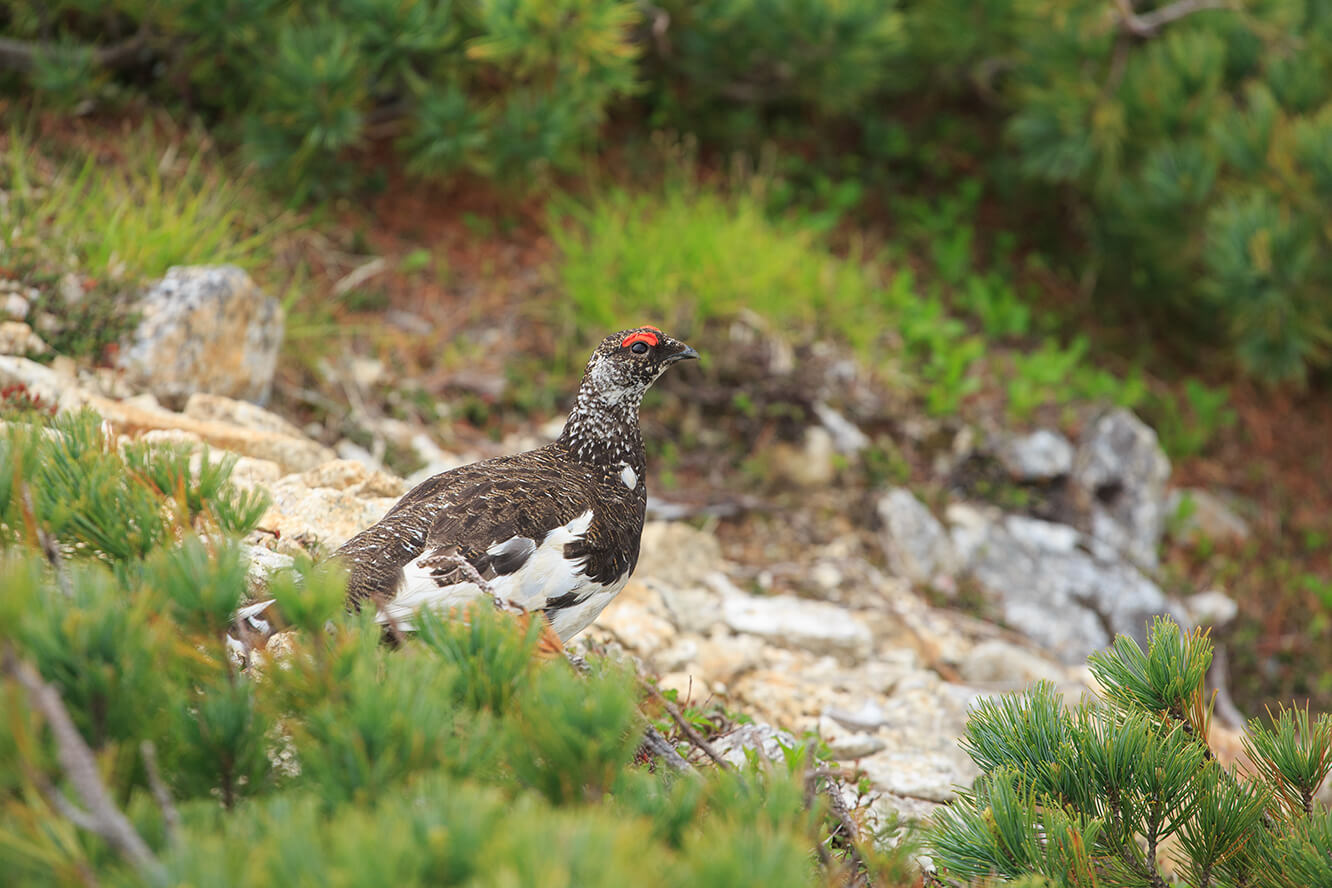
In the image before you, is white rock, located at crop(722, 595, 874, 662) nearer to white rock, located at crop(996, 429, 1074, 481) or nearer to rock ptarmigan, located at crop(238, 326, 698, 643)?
rock ptarmigan, located at crop(238, 326, 698, 643)

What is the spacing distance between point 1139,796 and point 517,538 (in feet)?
4.99

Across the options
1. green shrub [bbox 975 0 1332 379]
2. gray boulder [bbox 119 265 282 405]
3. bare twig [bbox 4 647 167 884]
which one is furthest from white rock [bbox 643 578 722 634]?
green shrub [bbox 975 0 1332 379]

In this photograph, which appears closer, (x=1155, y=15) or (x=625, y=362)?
(x=625, y=362)

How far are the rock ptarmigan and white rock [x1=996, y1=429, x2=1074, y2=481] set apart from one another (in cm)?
293

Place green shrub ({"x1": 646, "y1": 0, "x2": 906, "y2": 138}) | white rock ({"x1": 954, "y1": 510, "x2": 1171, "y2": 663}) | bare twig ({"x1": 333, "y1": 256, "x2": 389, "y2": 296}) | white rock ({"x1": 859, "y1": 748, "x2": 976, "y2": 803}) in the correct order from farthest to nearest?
green shrub ({"x1": 646, "y1": 0, "x2": 906, "y2": 138}), bare twig ({"x1": 333, "y1": 256, "x2": 389, "y2": 296}), white rock ({"x1": 954, "y1": 510, "x2": 1171, "y2": 663}), white rock ({"x1": 859, "y1": 748, "x2": 976, "y2": 803})

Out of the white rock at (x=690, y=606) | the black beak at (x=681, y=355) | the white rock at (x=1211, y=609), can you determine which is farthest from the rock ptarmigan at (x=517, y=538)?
the white rock at (x=1211, y=609)

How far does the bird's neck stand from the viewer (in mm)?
3480

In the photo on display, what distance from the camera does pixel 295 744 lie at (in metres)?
1.42

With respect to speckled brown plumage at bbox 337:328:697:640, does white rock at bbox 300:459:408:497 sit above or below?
below

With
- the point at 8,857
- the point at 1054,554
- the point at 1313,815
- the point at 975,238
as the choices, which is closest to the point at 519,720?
the point at 8,857

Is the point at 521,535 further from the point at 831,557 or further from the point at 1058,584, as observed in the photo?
the point at 1058,584

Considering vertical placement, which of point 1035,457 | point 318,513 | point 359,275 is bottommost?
point 1035,457

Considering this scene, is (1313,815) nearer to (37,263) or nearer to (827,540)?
(827,540)

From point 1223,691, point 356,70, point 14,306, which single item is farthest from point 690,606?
point 1223,691
